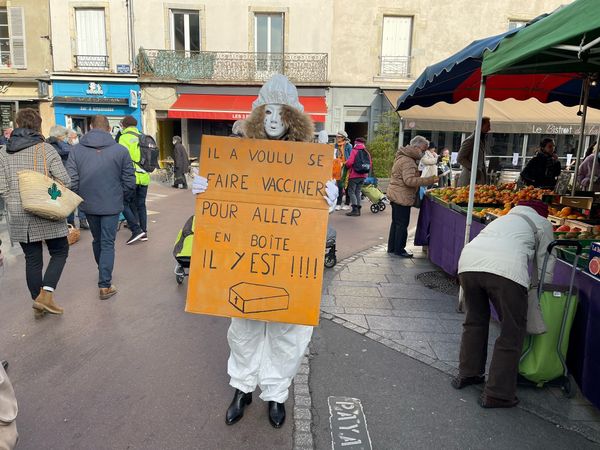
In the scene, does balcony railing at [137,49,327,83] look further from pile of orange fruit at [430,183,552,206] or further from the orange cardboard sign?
the orange cardboard sign

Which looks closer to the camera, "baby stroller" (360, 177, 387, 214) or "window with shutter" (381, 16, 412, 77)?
"baby stroller" (360, 177, 387, 214)

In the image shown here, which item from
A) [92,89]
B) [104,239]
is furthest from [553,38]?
[92,89]

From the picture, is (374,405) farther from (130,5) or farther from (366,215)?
(130,5)

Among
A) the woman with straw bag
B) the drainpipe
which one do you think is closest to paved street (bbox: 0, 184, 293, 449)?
the woman with straw bag

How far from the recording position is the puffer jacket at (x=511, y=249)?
3.00 m

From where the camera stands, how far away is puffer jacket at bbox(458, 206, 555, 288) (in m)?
3.00

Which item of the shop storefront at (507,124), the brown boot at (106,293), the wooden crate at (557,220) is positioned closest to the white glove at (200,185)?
the brown boot at (106,293)

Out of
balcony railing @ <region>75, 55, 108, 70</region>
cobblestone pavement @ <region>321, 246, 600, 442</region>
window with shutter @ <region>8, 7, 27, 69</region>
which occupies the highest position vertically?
window with shutter @ <region>8, 7, 27, 69</region>

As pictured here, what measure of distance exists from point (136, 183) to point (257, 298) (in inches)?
225

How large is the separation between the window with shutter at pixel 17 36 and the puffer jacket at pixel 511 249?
2100 cm

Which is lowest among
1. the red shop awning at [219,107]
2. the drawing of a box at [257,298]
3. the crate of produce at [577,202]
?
the drawing of a box at [257,298]

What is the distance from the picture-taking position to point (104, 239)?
4.97m

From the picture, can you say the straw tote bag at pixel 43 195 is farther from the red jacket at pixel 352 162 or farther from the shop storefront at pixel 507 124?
the shop storefront at pixel 507 124

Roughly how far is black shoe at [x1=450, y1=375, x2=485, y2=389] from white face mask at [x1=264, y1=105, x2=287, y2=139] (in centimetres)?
221
